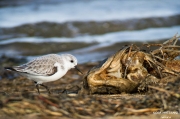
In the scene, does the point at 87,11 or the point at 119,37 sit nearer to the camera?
the point at 119,37

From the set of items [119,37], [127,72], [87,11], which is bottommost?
[119,37]

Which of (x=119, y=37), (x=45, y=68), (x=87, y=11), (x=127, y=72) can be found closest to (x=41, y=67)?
(x=45, y=68)

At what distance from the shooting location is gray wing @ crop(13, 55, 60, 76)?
520 cm

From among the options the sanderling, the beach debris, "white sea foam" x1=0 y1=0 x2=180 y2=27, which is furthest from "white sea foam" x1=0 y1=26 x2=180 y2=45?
the beach debris

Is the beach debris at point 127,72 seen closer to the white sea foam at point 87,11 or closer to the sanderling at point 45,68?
the sanderling at point 45,68

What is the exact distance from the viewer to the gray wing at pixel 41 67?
5195 mm

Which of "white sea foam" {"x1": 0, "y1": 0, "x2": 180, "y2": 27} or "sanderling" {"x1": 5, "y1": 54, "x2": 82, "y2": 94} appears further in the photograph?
"white sea foam" {"x1": 0, "y1": 0, "x2": 180, "y2": 27}

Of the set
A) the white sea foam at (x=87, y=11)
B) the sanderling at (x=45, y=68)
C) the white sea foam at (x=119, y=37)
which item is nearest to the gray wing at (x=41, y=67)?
the sanderling at (x=45, y=68)

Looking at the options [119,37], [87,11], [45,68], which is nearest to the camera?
[45,68]

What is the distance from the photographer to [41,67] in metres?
5.21

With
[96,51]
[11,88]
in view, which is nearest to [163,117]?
[11,88]

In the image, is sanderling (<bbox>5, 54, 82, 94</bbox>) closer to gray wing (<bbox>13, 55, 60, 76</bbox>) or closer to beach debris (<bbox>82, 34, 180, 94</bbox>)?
gray wing (<bbox>13, 55, 60, 76</bbox>)

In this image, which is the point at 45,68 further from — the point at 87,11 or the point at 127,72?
the point at 87,11

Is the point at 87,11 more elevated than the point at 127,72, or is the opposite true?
the point at 87,11
